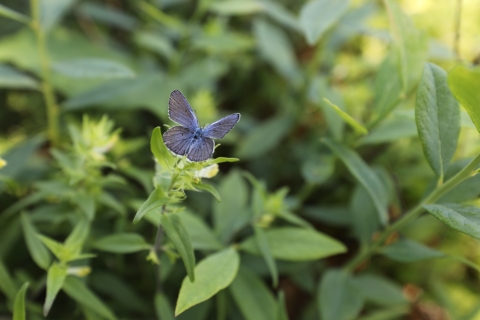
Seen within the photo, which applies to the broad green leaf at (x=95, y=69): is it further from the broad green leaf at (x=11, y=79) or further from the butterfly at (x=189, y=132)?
the butterfly at (x=189, y=132)

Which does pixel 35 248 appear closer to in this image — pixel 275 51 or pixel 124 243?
pixel 124 243

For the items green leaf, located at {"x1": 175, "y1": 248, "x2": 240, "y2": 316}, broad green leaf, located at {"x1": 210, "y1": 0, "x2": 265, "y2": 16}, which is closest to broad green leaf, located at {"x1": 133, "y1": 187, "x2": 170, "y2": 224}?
green leaf, located at {"x1": 175, "y1": 248, "x2": 240, "y2": 316}

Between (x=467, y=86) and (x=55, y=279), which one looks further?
(x=55, y=279)

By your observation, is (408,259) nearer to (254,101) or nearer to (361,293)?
(361,293)

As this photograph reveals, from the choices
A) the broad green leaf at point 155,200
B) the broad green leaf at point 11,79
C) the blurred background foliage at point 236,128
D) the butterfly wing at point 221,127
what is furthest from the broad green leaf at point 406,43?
the broad green leaf at point 11,79

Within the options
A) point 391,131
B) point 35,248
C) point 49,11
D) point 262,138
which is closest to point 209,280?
point 35,248

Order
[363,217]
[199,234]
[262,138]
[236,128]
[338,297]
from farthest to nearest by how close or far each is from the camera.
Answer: [236,128] < [262,138] < [363,217] < [338,297] < [199,234]

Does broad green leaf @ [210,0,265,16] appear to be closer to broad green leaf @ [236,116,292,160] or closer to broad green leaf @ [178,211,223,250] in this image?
broad green leaf @ [236,116,292,160]
